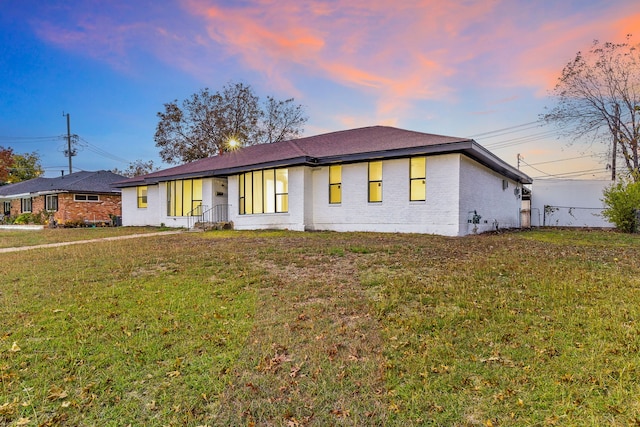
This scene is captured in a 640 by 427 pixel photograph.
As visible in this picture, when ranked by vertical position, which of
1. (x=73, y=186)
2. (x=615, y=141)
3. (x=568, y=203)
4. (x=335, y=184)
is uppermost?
(x=615, y=141)

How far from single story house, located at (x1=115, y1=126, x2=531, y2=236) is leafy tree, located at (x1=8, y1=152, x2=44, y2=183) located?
138 ft

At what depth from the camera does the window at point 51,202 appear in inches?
985

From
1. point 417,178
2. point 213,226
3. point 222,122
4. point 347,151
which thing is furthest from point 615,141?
point 222,122

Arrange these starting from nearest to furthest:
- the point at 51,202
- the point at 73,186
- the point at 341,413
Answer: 1. the point at 341,413
2. the point at 73,186
3. the point at 51,202

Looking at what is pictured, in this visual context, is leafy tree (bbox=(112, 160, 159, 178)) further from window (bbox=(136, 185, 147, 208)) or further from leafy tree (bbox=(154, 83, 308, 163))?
window (bbox=(136, 185, 147, 208))

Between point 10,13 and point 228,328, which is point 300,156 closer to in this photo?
point 228,328

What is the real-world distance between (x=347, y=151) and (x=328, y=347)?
429 inches

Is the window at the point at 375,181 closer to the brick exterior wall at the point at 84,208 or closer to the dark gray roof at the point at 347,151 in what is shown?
the dark gray roof at the point at 347,151

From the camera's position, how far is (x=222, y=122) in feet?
97.9

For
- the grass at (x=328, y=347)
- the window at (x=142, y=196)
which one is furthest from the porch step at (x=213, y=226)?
the grass at (x=328, y=347)

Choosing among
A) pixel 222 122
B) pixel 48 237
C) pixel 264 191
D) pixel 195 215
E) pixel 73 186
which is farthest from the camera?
pixel 222 122

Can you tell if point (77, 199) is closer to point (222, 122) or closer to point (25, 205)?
point (25, 205)

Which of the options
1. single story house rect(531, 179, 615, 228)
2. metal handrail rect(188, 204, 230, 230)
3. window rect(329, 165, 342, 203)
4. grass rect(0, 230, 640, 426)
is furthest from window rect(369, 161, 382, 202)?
single story house rect(531, 179, 615, 228)

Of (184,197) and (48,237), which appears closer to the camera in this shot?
(48,237)
